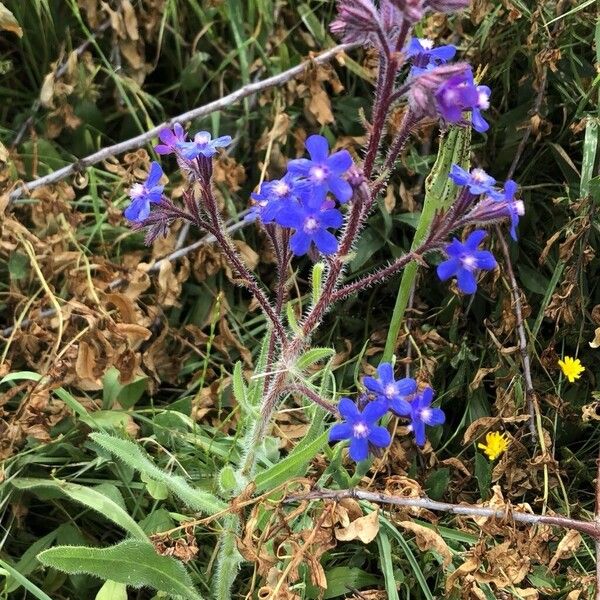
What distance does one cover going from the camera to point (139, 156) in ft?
9.66

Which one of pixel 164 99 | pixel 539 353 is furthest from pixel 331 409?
pixel 164 99

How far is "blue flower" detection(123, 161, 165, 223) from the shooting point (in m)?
1.86

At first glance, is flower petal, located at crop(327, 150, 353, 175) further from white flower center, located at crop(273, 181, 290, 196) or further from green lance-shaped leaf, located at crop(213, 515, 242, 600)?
green lance-shaped leaf, located at crop(213, 515, 242, 600)

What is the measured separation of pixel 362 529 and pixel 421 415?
0.42 meters

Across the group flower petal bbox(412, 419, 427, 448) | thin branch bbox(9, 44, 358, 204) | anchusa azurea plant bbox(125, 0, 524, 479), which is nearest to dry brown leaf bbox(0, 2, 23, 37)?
thin branch bbox(9, 44, 358, 204)

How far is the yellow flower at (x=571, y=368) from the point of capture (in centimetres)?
260

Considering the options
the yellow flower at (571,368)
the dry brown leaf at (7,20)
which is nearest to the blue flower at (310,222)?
the yellow flower at (571,368)

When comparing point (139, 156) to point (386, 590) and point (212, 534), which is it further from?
point (386, 590)

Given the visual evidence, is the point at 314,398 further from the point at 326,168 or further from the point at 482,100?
the point at 482,100

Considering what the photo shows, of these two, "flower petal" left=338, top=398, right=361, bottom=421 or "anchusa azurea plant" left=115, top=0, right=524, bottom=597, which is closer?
"anchusa azurea plant" left=115, top=0, right=524, bottom=597

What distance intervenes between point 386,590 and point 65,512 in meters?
1.06

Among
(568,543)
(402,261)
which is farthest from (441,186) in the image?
(568,543)

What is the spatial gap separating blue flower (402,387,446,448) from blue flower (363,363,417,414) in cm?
4

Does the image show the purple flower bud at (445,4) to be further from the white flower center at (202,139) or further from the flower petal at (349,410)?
the flower petal at (349,410)
